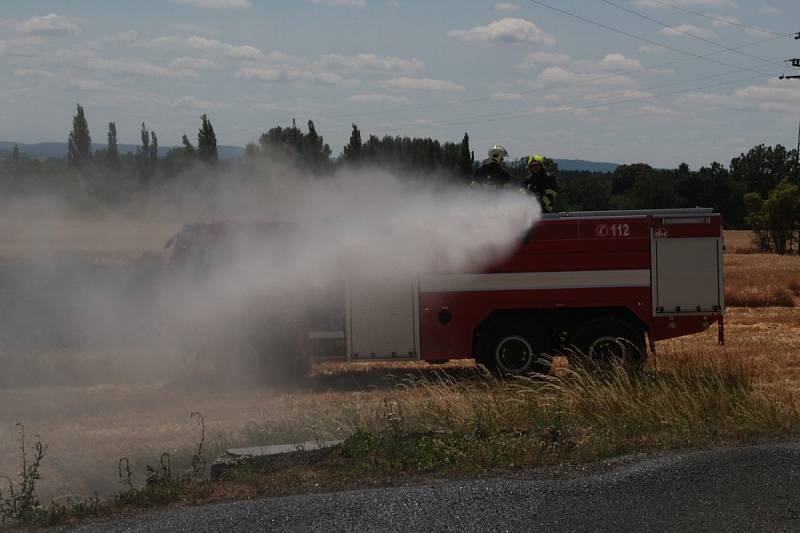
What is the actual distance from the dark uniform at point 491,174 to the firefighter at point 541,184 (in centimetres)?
37

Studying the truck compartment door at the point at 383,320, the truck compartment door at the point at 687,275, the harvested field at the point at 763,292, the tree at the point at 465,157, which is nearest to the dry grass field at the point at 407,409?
the truck compartment door at the point at 383,320

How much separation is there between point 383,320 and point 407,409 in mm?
3781

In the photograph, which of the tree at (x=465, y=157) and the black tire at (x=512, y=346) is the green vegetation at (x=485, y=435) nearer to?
the black tire at (x=512, y=346)

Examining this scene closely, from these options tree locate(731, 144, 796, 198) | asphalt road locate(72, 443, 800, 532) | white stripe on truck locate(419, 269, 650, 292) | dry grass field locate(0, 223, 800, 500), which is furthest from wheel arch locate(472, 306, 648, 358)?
tree locate(731, 144, 796, 198)

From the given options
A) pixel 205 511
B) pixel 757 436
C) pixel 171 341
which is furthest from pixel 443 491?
pixel 171 341

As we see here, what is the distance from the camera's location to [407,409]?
9.27 metres

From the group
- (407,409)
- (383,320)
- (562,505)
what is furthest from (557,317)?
(562,505)

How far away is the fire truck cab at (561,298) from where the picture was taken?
41.8ft

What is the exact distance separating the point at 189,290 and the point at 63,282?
8608mm

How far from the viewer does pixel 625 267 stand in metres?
12.8

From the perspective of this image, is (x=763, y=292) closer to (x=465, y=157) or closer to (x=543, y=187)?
(x=543, y=187)

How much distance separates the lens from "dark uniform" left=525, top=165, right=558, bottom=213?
13.5 metres

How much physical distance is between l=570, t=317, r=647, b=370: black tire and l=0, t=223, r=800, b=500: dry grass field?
0.43m

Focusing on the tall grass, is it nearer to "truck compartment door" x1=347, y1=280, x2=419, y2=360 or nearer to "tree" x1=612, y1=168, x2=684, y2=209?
"truck compartment door" x1=347, y1=280, x2=419, y2=360
